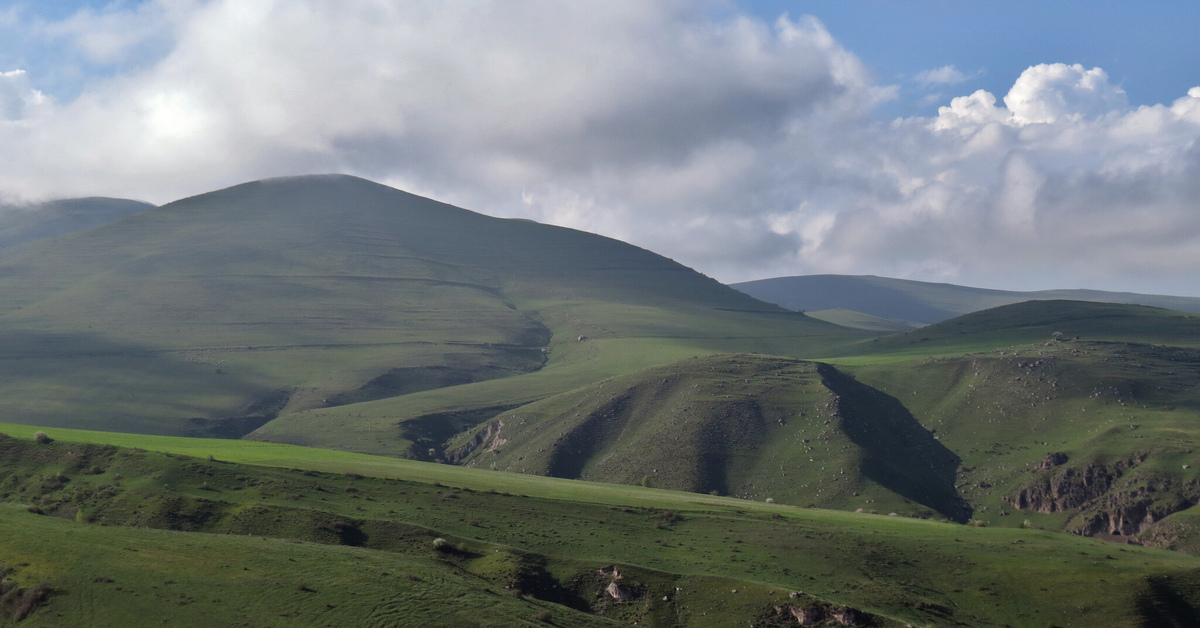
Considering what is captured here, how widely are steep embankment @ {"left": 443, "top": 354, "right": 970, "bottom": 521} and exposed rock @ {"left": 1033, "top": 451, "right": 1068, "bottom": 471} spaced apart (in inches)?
488

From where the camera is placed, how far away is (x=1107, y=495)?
379ft

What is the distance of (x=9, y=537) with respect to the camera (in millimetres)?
45062

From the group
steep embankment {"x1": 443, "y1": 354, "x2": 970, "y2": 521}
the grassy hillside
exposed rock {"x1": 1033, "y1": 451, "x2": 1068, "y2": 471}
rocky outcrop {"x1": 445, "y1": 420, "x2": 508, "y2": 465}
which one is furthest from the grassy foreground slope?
rocky outcrop {"x1": 445, "y1": 420, "x2": 508, "y2": 465}

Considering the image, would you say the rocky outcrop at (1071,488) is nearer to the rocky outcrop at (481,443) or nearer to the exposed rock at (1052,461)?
the exposed rock at (1052,461)

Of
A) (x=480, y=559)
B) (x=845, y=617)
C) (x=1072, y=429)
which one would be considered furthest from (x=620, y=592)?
(x=1072, y=429)

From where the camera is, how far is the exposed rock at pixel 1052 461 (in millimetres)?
126062

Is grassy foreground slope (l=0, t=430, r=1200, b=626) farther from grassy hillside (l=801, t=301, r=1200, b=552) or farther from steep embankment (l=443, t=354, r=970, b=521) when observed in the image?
grassy hillside (l=801, t=301, r=1200, b=552)

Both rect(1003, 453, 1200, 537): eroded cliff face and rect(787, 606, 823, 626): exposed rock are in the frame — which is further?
rect(1003, 453, 1200, 537): eroded cliff face

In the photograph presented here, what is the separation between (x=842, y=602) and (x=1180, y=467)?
83.7 meters

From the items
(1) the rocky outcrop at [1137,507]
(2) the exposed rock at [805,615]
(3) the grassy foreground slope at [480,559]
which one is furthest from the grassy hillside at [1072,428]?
(2) the exposed rock at [805,615]

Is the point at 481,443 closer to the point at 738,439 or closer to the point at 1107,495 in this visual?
the point at 738,439

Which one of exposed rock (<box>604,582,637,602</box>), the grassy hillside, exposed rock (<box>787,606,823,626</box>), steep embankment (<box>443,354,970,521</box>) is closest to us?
exposed rock (<box>787,606,823,626</box>)

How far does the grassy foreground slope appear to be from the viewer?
4256cm

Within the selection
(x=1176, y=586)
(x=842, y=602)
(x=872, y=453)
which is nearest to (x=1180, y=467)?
(x=872, y=453)
